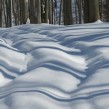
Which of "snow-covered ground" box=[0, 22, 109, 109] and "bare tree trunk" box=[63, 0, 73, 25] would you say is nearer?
"snow-covered ground" box=[0, 22, 109, 109]

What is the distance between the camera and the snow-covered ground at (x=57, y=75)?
257cm

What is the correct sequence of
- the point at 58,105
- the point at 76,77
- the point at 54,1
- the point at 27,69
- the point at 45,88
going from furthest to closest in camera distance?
the point at 54,1 < the point at 27,69 < the point at 76,77 < the point at 45,88 < the point at 58,105

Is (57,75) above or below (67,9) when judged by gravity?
below

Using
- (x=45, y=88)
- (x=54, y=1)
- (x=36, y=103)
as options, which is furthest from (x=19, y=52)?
(x=54, y=1)

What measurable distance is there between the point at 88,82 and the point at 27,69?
2.67ft

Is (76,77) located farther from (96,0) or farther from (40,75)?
(96,0)

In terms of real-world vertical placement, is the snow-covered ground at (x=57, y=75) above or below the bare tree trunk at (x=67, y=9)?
below

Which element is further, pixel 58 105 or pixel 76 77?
pixel 76 77

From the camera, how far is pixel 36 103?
2559mm

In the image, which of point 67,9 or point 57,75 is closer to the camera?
point 57,75

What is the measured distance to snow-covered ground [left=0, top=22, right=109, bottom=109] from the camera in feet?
8.45

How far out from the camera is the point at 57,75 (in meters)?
3.11

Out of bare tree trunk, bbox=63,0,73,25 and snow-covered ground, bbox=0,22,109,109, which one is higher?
bare tree trunk, bbox=63,0,73,25

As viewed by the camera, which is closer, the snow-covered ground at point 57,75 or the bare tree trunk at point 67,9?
the snow-covered ground at point 57,75
